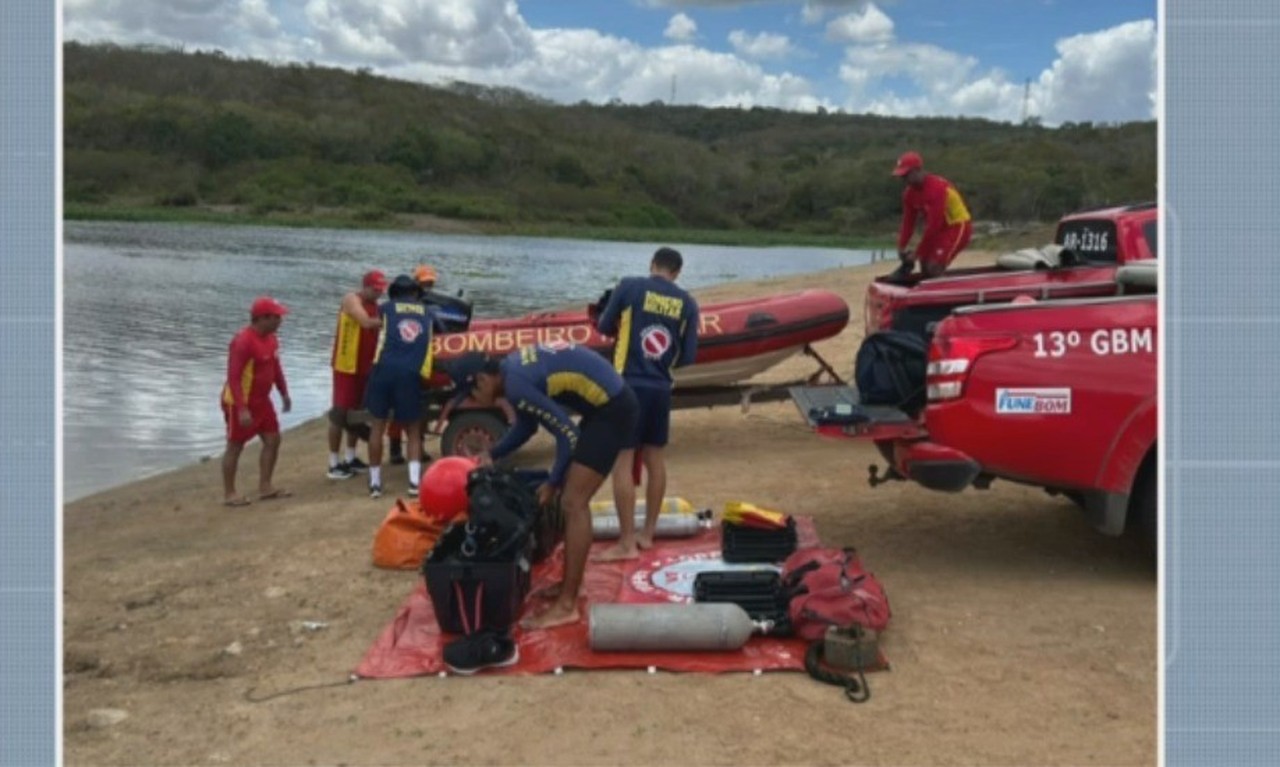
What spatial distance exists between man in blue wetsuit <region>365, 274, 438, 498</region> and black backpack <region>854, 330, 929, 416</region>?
3.43 meters

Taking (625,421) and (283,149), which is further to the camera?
(283,149)

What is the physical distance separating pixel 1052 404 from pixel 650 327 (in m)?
2.16

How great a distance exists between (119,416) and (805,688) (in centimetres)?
1089

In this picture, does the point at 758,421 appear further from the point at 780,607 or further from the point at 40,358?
the point at 40,358

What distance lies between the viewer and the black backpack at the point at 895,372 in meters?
6.19

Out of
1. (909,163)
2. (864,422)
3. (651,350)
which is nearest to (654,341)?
(651,350)

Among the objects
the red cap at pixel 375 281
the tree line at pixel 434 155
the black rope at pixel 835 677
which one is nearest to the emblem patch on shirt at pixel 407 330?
the red cap at pixel 375 281

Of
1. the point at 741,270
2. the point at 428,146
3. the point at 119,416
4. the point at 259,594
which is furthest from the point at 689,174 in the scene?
the point at 259,594

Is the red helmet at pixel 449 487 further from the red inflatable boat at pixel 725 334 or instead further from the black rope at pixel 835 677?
the red inflatable boat at pixel 725 334

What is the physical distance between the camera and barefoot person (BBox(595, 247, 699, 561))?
6.43m

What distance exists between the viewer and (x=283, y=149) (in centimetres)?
8731

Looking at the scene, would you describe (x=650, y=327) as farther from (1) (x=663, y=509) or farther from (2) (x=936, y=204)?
(2) (x=936, y=204)

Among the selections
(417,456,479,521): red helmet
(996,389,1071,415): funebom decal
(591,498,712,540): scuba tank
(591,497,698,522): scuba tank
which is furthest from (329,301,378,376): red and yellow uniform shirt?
(996,389,1071,415): funebom decal

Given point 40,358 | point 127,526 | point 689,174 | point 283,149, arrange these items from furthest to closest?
point 689,174
point 283,149
point 127,526
point 40,358
